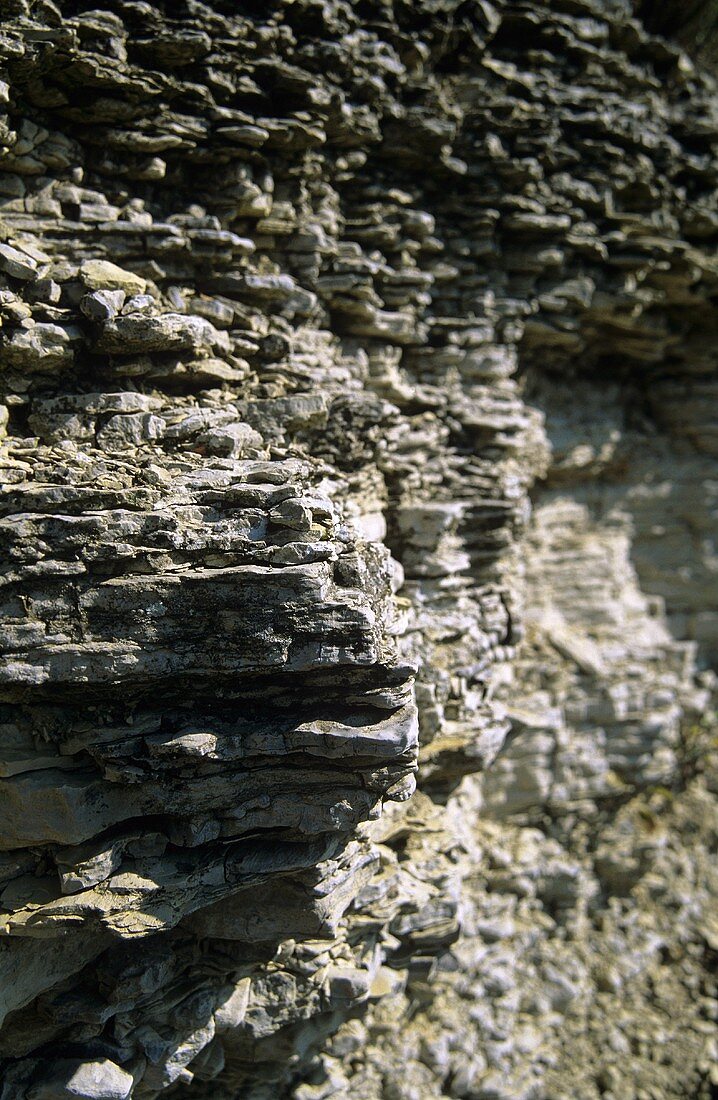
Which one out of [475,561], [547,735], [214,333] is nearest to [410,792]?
[475,561]

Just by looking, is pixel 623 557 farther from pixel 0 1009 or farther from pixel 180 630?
pixel 0 1009

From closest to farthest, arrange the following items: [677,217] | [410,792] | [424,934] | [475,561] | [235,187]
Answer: [410,792], [235,187], [424,934], [475,561], [677,217]

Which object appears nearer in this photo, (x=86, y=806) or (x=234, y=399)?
(x=86, y=806)

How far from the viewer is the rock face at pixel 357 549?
515 cm

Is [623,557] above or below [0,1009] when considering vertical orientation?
above

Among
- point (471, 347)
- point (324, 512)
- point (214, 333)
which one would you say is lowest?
point (324, 512)

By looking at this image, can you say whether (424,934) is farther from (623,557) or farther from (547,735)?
(623,557)

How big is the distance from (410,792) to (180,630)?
2.06m

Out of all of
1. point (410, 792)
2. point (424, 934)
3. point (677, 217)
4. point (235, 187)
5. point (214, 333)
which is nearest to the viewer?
point (410, 792)

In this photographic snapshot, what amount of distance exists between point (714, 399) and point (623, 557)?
2.50m

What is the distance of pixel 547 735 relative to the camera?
9.74 meters

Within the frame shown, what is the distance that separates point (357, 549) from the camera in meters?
5.45

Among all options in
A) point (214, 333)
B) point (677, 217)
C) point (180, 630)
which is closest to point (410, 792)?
point (180, 630)

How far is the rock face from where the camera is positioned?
5.15 metres
